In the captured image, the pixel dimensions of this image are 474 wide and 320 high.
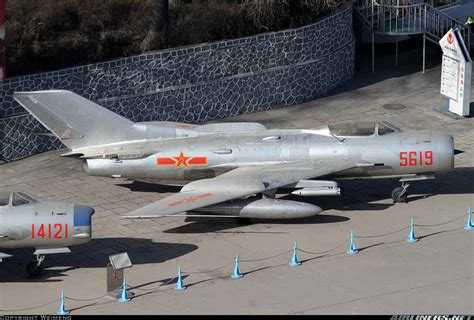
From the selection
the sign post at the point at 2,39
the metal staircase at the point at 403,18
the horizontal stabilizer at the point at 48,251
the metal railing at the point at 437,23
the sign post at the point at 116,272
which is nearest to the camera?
the sign post at the point at 116,272

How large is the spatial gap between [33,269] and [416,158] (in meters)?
11.6

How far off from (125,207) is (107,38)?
8.72 m

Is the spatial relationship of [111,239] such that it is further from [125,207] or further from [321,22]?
[321,22]

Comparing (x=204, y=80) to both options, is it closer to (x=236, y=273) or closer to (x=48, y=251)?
(x=236, y=273)

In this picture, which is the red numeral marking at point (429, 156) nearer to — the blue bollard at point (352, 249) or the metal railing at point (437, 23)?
the blue bollard at point (352, 249)

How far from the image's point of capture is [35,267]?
2653cm

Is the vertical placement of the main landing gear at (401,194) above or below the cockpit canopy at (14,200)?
below

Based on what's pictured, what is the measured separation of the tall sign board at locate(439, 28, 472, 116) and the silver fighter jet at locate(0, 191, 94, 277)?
18304mm

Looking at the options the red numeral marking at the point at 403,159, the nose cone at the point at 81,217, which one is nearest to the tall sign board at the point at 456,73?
the red numeral marking at the point at 403,159

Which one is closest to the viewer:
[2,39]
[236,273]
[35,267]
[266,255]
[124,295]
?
[124,295]

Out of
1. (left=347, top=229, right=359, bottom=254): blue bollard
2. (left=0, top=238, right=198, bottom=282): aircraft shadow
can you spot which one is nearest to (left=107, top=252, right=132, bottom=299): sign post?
(left=0, top=238, right=198, bottom=282): aircraft shadow

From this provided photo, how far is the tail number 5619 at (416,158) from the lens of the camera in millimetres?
31359

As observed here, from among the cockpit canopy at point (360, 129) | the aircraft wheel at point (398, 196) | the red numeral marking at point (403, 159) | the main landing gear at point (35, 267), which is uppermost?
the cockpit canopy at point (360, 129)

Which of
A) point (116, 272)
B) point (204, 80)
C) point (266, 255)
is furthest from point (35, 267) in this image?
point (204, 80)
